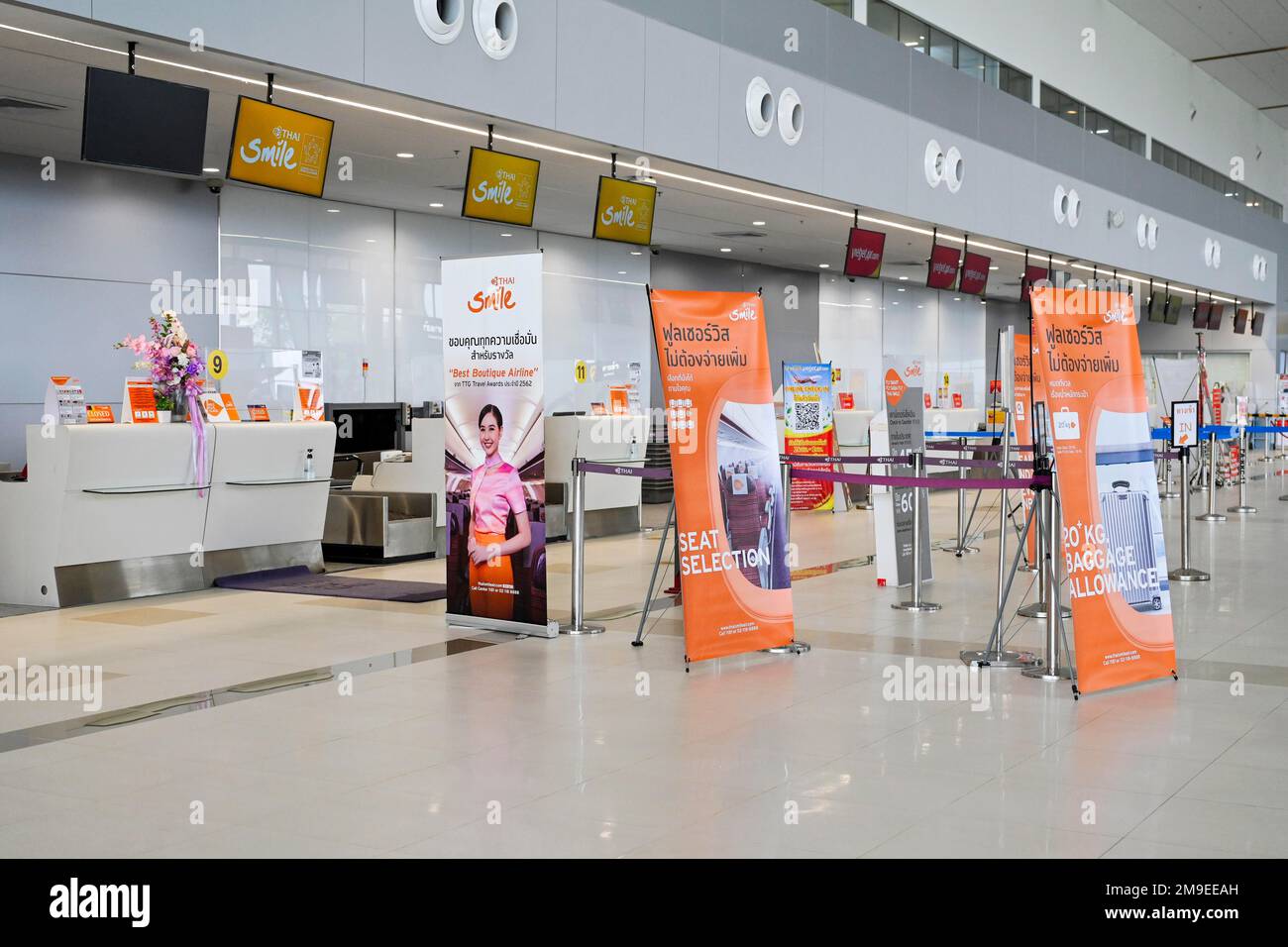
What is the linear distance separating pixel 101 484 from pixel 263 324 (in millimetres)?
4859

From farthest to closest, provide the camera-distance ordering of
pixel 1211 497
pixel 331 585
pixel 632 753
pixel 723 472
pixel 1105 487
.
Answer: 1. pixel 1211 497
2. pixel 331 585
3. pixel 723 472
4. pixel 1105 487
5. pixel 632 753

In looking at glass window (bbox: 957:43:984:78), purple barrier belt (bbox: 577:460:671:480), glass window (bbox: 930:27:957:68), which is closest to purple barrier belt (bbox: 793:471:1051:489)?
purple barrier belt (bbox: 577:460:671:480)

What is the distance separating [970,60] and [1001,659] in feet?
39.9

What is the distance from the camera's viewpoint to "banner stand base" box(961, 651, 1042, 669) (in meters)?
6.21

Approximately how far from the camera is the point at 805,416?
1498cm

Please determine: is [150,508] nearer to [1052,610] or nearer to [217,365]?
[217,365]

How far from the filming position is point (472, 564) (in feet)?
24.0

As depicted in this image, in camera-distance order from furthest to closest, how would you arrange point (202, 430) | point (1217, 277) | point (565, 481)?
1. point (1217, 277)
2. point (565, 481)
3. point (202, 430)

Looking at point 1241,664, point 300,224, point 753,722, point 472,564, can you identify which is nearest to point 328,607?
point 472,564

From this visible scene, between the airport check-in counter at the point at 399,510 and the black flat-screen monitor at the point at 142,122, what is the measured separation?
12.4 feet

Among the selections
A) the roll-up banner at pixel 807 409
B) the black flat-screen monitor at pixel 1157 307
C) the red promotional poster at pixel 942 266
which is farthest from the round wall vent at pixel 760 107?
the black flat-screen monitor at pixel 1157 307

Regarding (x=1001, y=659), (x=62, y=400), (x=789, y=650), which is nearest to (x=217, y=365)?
(x=62, y=400)

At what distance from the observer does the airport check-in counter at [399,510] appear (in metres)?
10.6
